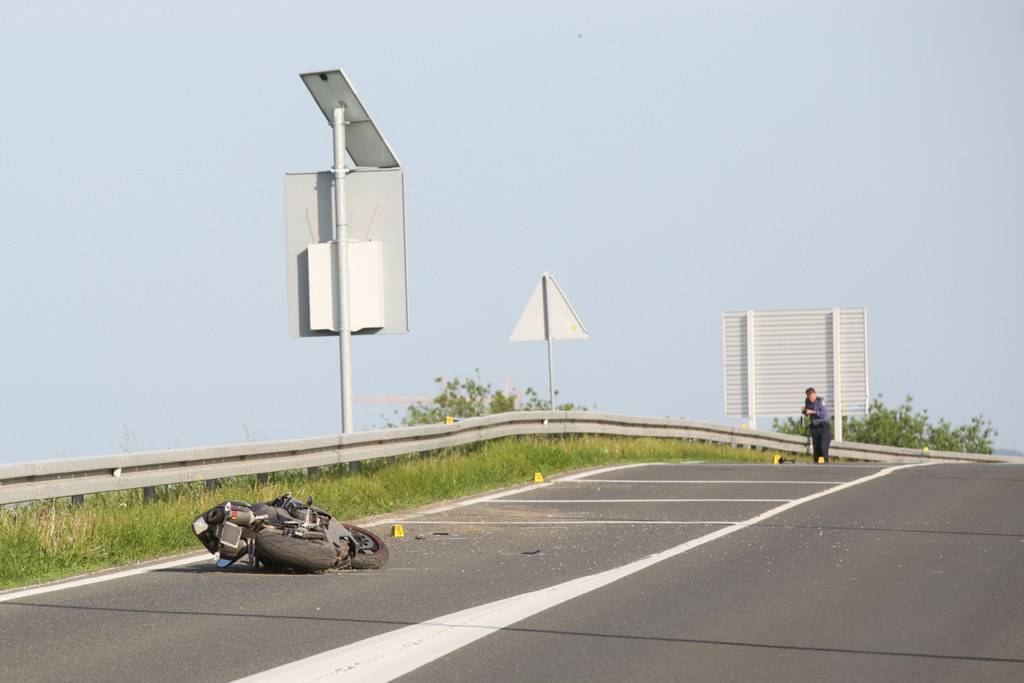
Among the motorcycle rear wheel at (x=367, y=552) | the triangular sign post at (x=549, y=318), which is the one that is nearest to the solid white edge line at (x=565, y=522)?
the motorcycle rear wheel at (x=367, y=552)

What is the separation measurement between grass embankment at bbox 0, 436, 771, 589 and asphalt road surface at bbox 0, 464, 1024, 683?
993 millimetres

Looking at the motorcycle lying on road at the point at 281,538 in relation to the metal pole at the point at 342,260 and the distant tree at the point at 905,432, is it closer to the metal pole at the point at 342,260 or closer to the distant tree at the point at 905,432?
the metal pole at the point at 342,260

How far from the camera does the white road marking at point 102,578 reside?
34.1 feet

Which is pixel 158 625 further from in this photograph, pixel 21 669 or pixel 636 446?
pixel 636 446

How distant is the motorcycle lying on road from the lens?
11.0 meters

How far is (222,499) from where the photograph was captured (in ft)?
49.0

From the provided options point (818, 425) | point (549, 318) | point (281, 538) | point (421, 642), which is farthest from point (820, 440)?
point (421, 642)

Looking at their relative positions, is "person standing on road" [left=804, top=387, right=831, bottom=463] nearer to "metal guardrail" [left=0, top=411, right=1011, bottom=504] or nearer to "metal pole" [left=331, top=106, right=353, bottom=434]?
"metal guardrail" [left=0, top=411, right=1011, bottom=504]

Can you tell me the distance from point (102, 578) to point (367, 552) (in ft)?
6.21

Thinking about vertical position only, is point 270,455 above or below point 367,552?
above

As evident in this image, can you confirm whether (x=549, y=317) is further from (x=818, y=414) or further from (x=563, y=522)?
(x=563, y=522)

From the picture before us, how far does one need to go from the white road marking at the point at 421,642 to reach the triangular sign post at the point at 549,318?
43.8 ft

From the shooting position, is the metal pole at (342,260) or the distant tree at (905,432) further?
the distant tree at (905,432)

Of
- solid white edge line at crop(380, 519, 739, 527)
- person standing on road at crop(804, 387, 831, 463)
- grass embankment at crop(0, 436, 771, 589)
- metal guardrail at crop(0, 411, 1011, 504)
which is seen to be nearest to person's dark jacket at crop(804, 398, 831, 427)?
person standing on road at crop(804, 387, 831, 463)
